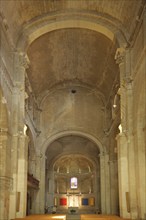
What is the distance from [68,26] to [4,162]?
10017 mm

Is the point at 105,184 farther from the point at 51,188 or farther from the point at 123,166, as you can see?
the point at 123,166

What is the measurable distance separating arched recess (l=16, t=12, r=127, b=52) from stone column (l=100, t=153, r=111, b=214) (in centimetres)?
1292

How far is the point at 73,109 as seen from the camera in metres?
32.4

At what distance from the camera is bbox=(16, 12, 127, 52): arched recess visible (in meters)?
21.0

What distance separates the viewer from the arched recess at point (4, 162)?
16.5 metres

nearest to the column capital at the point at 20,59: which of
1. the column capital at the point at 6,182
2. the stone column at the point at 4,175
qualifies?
the stone column at the point at 4,175

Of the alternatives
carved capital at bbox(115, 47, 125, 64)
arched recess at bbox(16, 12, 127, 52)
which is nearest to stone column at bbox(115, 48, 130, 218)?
carved capital at bbox(115, 47, 125, 64)

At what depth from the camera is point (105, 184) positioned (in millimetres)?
30859

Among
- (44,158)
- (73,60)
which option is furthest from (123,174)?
(44,158)

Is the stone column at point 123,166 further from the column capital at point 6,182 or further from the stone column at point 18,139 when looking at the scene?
the column capital at point 6,182

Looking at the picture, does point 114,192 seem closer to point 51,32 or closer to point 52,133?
point 52,133

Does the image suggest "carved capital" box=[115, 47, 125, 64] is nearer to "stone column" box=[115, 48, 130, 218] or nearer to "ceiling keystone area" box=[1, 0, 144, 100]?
"ceiling keystone area" box=[1, 0, 144, 100]

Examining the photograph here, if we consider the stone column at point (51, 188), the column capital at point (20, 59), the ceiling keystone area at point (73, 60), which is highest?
the ceiling keystone area at point (73, 60)

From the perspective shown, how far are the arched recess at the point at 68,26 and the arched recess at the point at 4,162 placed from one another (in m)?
4.92
